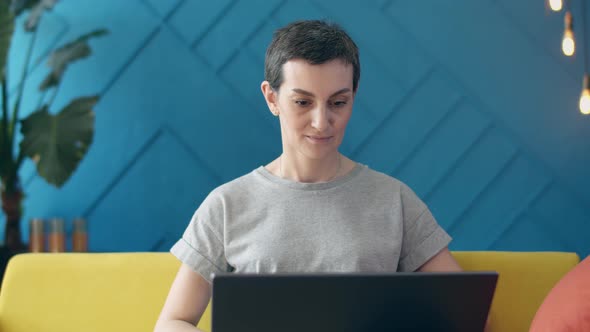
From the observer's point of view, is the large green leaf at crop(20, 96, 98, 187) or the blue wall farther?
the blue wall

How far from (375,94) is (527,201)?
0.78 meters

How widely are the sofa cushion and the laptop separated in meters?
0.35

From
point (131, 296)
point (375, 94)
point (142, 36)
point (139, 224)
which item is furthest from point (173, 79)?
point (131, 296)

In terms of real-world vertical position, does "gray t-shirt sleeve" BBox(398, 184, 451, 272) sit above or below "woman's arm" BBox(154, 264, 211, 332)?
above

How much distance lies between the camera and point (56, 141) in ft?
9.18

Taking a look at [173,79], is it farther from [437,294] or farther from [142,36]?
[437,294]

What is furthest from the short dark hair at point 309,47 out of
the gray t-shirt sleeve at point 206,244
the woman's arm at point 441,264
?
the woman's arm at point 441,264

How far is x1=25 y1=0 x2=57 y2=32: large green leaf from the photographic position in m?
2.91

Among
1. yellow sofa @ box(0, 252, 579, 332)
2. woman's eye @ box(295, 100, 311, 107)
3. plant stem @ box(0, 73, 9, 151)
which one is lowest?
plant stem @ box(0, 73, 9, 151)

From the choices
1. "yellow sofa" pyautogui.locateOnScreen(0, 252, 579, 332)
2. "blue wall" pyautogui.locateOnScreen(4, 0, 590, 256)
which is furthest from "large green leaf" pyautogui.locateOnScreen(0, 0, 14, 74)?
"yellow sofa" pyautogui.locateOnScreen(0, 252, 579, 332)

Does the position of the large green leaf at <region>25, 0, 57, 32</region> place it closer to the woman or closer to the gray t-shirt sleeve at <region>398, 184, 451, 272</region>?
the woman

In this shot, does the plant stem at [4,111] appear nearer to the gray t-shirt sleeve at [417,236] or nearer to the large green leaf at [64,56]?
the large green leaf at [64,56]

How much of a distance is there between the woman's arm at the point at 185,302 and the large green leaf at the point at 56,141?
139 centimetres

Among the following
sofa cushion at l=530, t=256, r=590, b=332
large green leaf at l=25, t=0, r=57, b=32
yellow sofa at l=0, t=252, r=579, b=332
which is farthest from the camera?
large green leaf at l=25, t=0, r=57, b=32
